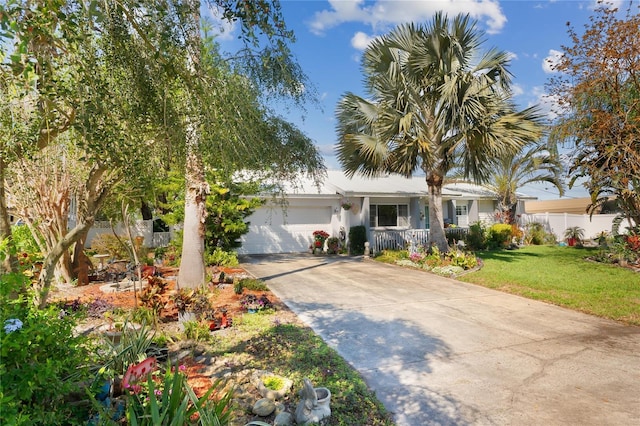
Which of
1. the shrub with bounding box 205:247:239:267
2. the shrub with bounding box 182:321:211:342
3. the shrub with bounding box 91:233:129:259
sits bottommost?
the shrub with bounding box 182:321:211:342

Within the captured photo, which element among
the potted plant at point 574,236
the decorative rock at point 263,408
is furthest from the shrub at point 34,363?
the potted plant at point 574,236

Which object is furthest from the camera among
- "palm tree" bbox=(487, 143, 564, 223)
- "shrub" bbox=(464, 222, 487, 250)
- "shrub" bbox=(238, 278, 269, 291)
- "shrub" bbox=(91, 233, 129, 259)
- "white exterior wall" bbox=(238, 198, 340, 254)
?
"palm tree" bbox=(487, 143, 564, 223)

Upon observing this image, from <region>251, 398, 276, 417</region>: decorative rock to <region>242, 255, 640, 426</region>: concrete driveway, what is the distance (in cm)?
77

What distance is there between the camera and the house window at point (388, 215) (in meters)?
18.5

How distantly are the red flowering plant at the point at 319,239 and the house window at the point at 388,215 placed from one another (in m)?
2.51

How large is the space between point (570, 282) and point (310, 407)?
9407mm

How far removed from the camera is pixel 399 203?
19000 mm

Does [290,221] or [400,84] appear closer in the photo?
[400,84]

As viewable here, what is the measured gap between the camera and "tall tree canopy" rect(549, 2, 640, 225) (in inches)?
372

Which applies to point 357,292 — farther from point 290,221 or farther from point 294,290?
point 290,221

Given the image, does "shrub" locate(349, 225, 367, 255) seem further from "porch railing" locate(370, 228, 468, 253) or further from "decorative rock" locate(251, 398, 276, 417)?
"decorative rock" locate(251, 398, 276, 417)

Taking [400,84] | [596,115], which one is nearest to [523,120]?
[596,115]

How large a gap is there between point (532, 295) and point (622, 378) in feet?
14.4

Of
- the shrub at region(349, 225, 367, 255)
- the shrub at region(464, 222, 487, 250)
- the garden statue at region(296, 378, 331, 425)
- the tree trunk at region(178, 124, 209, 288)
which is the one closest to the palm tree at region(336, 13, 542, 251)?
the shrub at region(349, 225, 367, 255)
